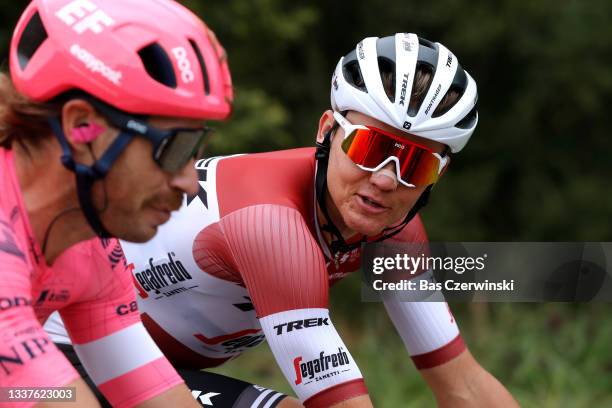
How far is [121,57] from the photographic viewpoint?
2.49 m

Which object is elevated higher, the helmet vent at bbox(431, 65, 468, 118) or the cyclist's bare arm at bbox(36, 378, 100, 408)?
the helmet vent at bbox(431, 65, 468, 118)

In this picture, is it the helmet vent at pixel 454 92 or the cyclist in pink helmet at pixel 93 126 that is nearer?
the cyclist in pink helmet at pixel 93 126

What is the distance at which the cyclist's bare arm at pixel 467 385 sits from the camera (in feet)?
14.7

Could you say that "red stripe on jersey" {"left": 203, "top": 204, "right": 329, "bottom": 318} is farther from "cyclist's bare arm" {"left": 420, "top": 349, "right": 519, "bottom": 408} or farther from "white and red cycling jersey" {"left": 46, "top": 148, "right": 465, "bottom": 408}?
"cyclist's bare arm" {"left": 420, "top": 349, "right": 519, "bottom": 408}

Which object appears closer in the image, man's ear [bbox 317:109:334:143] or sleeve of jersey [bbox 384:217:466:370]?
man's ear [bbox 317:109:334:143]

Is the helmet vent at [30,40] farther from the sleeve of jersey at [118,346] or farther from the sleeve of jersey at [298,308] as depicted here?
the sleeve of jersey at [298,308]

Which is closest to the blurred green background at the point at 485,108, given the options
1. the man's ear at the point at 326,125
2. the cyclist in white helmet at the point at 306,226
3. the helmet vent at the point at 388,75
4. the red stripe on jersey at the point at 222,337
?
the red stripe on jersey at the point at 222,337

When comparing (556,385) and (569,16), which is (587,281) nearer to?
(556,385)

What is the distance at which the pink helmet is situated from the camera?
2.49 metres

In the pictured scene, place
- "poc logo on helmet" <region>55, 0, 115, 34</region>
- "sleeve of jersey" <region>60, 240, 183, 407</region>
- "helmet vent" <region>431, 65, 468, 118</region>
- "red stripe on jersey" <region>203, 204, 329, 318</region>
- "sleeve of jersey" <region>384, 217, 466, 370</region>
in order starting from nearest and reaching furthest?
1. "poc logo on helmet" <region>55, 0, 115, 34</region>
2. "sleeve of jersey" <region>60, 240, 183, 407</region>
3. "red stripe on jersey" <region>203, 204, 329, 318</region>
4. "helmet vent" <region>431, 65, 468, 118</region>
5. "sleeve of jersey" <region>384, 217, 466, 370</region>

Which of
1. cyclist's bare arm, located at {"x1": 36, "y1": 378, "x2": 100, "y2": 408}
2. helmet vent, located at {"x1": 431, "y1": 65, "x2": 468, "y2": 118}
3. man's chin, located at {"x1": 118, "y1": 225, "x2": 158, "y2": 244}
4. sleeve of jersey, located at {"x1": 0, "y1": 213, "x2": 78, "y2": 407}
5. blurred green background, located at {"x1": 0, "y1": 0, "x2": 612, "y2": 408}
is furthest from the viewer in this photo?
blurred green background, located at {"x1": 0, "y1": 0, "x2": 612, "y2": 408}

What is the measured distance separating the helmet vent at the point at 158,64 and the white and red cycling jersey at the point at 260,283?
1094mm

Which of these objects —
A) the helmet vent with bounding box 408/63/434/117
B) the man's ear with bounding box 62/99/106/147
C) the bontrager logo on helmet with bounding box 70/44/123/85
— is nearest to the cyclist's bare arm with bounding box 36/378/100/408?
the man's ear with bounding box 62/99/106/147

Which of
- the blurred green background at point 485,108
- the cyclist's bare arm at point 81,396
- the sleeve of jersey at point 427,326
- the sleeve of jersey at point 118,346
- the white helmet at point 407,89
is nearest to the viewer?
the cyclist's bare arm at point 81,396
